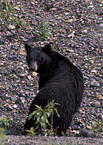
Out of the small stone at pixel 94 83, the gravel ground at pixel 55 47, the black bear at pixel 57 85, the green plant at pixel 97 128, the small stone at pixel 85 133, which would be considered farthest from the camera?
the small stone at pixel 94 83

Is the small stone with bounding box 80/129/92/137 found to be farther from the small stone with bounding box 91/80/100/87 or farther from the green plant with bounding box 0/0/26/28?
the green plant with bounding box 0/0/26/28

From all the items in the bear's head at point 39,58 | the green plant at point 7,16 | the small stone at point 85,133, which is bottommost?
the small stone at point 85,133

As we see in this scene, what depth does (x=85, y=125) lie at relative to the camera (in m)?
5.77

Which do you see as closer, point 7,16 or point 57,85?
point 57,85

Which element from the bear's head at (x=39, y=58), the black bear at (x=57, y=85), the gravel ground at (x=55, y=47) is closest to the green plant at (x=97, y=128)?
the gravel ground at (x=55, y=47)

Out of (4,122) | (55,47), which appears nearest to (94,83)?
(55,47)

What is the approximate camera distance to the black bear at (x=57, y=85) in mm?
4363

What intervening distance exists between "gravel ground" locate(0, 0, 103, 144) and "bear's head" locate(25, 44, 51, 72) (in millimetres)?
998

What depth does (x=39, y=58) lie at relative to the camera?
5207 mm

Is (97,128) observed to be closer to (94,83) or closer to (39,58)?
(39,58)

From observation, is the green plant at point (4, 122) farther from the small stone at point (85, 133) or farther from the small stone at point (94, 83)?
the small stone at point (94, 83)

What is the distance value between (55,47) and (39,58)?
8.38 ft

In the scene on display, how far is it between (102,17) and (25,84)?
344cm

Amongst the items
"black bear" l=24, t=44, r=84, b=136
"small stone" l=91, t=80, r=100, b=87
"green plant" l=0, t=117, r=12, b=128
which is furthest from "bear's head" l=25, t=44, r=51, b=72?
"small stone" l=91, t=80, r=100, b=87
